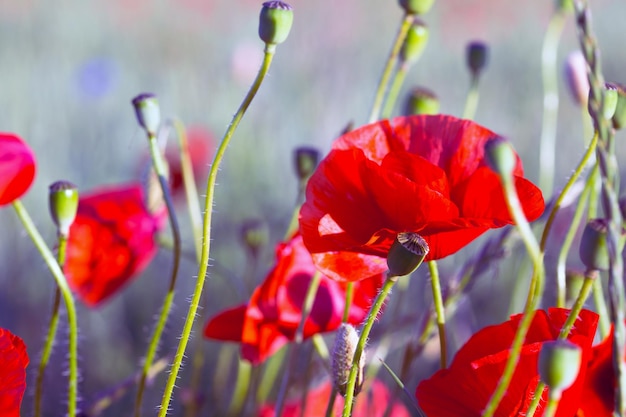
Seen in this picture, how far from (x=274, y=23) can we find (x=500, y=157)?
0.16 m

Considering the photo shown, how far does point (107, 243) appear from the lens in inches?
30.8

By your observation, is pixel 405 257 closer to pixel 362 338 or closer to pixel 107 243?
pixel 362 338

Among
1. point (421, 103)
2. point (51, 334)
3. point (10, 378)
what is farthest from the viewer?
point (421, 103)

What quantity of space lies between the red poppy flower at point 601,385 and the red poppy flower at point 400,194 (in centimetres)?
8

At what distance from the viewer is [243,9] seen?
12.4ft

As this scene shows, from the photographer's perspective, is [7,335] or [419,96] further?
[419,96]

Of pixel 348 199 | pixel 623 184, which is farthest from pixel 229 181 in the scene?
pixel 348 199

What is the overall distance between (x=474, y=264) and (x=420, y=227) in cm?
19

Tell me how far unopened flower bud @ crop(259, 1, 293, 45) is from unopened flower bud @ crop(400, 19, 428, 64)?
0.28 meters

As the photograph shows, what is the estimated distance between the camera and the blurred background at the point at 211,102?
5.23ft

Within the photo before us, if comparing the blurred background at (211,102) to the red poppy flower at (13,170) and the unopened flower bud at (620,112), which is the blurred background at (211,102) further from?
the unopened flower bud at (620,112)

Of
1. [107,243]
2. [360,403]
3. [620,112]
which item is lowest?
[360,403]

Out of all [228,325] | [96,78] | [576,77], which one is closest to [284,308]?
[228,325]

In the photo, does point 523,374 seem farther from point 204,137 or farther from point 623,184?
point 623,184
